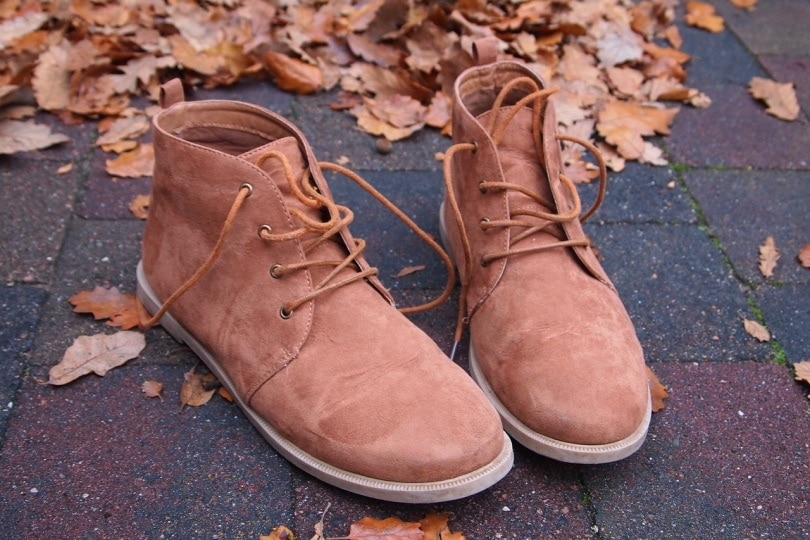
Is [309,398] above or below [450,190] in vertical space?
below

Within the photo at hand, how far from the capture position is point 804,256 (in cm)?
217

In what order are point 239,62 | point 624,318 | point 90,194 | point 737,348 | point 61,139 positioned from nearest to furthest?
point 624,318, point 737,348, point 90,194, point 61,139, point 239,62

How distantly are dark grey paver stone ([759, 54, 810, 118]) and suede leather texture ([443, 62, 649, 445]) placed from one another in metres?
1.70

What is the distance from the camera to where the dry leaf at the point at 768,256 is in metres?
2.13

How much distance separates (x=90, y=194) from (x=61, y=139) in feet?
0.97

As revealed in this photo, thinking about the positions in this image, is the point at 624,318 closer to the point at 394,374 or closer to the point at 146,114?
the point at 394,374

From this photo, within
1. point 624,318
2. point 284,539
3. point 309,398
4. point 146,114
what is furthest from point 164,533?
point 146,114

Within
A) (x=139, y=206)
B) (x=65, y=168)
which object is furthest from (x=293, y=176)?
(x=65, y=168)

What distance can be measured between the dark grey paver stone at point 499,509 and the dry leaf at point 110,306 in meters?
0.63

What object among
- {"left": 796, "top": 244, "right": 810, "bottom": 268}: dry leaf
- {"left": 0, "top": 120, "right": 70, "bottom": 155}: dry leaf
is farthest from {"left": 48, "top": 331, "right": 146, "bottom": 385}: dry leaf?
{"left": 796, "top": 244, "right": 810, "bottom": 268}: dry leaf

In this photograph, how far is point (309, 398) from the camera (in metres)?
1.42

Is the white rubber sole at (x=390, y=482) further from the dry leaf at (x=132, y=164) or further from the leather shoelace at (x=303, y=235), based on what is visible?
the dry leaf at (x=132, y=164)

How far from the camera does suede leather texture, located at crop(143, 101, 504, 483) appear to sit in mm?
1351

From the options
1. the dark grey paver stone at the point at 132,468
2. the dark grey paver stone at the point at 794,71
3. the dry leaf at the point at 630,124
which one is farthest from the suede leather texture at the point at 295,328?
the dark grey paver stone at the point at 794,71
